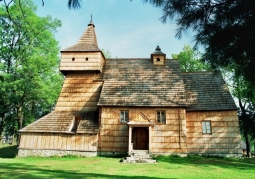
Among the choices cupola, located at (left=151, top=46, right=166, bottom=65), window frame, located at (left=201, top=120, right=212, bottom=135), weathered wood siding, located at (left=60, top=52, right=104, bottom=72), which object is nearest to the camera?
window frame, located at (left=201, top=120, right=212, bottom=135)

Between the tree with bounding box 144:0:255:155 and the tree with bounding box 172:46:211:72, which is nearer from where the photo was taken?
the tree with bounding box 144:0:255:155

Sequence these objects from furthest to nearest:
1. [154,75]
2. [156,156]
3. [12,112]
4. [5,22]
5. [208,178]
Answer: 1. [12,112]
2. [5,22]
3. [154,75]
4. [156,156]
5. [208,178]

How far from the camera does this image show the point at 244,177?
10.2m

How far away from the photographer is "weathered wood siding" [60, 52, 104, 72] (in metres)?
21.3

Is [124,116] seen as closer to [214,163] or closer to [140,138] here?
[140,138]

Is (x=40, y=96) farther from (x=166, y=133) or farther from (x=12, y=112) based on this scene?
(x=166, y=133)

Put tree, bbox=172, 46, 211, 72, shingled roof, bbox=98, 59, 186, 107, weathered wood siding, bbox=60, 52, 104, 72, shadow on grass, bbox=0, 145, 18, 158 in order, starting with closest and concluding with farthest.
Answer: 1. shingled roof, bbox=98, 59, 186, 107
2. shadow on grass, bbox=0, 145, 18, 158
3. weathered wood siding, bbox=60, 52, 104, 72
4. tree, bbox=172, 46, 211, 72

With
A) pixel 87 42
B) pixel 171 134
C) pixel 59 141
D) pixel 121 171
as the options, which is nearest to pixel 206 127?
pixel 171 134

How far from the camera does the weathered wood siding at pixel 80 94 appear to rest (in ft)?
67.3

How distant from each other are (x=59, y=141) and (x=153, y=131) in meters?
7.78

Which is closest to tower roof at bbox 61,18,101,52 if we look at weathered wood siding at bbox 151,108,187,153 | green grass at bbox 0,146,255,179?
weathered wood siding at bbox 151,108,187,153

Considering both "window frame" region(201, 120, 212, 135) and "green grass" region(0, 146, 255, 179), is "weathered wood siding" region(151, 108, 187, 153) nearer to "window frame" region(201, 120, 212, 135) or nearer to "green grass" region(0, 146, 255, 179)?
"green grass" region(0, 146, 255, 179)

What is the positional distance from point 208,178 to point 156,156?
26.8ft

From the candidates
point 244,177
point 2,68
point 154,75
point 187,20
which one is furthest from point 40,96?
point 187,20
